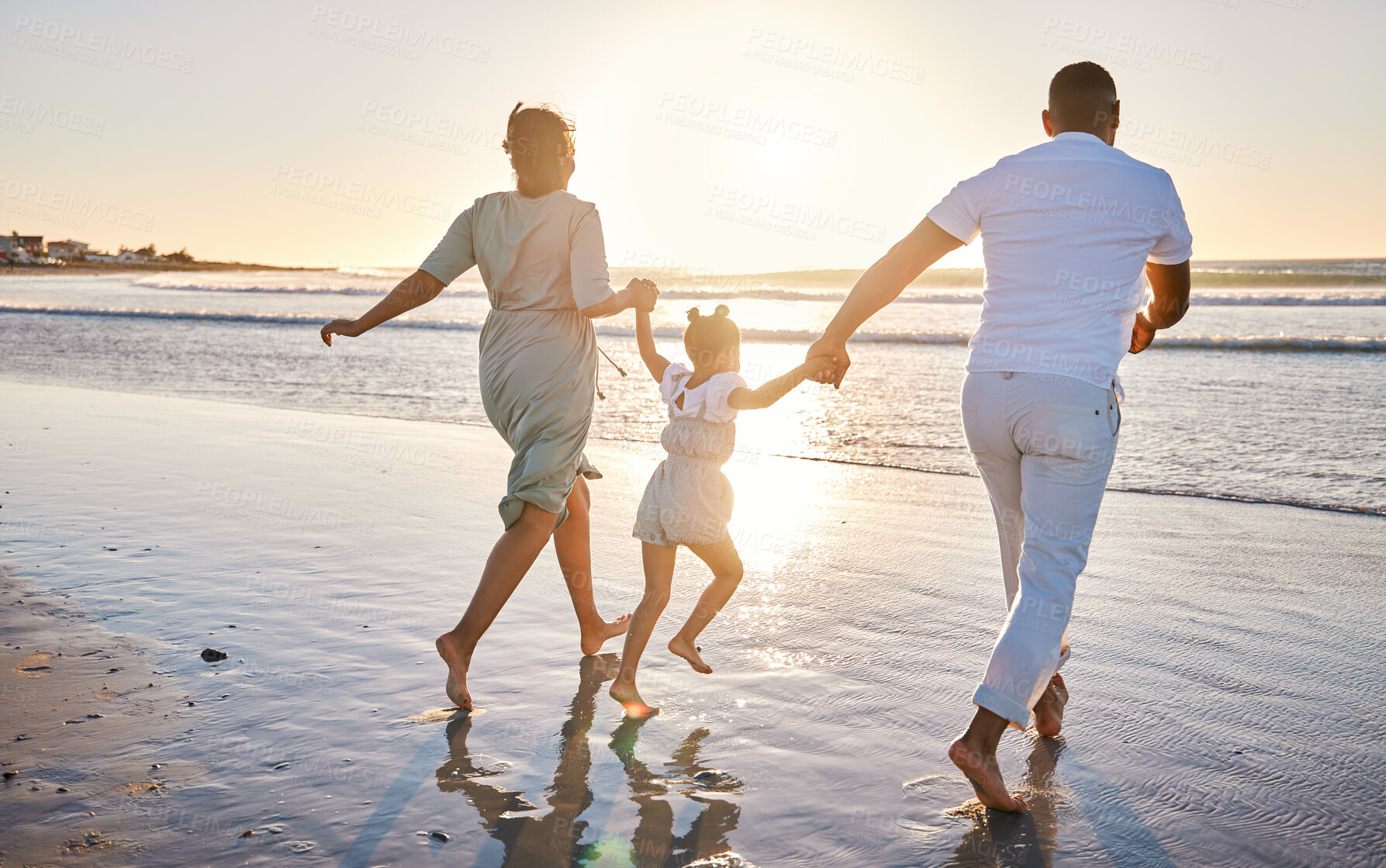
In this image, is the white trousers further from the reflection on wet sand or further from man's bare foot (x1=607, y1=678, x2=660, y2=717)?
man's bare foot (x1=607, y1=678, x2=660, y2=717)

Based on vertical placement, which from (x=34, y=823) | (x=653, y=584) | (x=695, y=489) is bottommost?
(x=34, y=823)

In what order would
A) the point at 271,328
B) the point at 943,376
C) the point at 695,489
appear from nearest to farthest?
the point at 695,489 < the point at 943,376 < the point at 271,328

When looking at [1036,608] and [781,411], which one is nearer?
[1036,608]

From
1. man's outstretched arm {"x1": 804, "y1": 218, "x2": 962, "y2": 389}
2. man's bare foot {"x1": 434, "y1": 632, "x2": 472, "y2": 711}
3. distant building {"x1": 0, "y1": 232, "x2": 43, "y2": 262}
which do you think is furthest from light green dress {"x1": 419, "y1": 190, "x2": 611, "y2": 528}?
distant building {"x1": 0, "y1": 232, "x2": 43, "y2": 262}

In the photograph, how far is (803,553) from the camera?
516 cm

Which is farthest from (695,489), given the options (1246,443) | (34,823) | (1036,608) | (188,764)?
(1246,443)

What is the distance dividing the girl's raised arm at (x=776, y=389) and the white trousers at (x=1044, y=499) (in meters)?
0.50

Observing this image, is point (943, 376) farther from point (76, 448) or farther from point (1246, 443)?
point (76, 448)

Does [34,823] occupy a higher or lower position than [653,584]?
lower

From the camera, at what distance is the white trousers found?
257 centimetres

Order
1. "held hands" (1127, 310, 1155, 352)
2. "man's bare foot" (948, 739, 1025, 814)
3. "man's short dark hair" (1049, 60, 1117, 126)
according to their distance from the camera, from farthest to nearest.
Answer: "held hands" (1127, 310, 1155, 352)
"man's short dark hair" (1049, 60, 1117, 126)
"man's bare foot" (948, 739, 1025, 814)

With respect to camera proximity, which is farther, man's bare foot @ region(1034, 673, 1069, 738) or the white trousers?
man's bare foot @ region(1034, 673, 1069, 738)

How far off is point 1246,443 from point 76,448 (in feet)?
31.8

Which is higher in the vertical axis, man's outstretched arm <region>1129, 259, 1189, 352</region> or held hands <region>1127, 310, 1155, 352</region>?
man's outstretched arm <region>1129, 259, 1189, 352</region>
